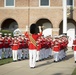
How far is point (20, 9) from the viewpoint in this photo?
36.0m

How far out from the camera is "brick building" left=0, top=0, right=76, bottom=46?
3534 cm

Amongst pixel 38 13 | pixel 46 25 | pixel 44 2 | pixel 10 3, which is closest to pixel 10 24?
pixel 10 3

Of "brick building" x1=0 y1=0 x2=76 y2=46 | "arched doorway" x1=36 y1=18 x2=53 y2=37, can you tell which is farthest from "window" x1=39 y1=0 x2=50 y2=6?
"arched doorway" x1=36 y1=18 x2=53 y2=37

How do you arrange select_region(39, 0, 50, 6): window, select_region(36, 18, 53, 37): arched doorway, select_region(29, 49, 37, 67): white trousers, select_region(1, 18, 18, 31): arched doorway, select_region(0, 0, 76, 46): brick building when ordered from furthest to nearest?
select_region(1, 18, 18, 31): arched doorway → select_region(36, 18, 53, 37): arched doorway → select_region(39, 0, 50, 6): window → select_region(0, 0, 76, 46): brick building → select_region(29, 49, 37, 67): white trousers

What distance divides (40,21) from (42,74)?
24763mm

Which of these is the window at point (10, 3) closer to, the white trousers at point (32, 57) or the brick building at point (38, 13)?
the brick building at point (38, 13)

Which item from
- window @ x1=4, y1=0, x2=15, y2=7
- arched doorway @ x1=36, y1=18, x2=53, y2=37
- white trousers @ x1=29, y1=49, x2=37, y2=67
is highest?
Result: window @ x1=4, y1=0, x2=15, y2=7

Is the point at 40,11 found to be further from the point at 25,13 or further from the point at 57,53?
the point at 57,53

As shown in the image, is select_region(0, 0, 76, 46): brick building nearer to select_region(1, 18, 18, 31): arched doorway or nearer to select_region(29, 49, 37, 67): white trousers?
select_region(1, 18, 18, 31): arched doorway

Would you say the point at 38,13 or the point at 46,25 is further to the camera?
the point at 46,25

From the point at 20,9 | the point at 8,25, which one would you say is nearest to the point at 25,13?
the point at 20,9

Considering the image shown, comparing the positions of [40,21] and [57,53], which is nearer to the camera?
[57,53]

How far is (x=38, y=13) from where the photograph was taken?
3578cm

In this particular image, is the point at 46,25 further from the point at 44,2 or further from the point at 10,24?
the point at 10,24
